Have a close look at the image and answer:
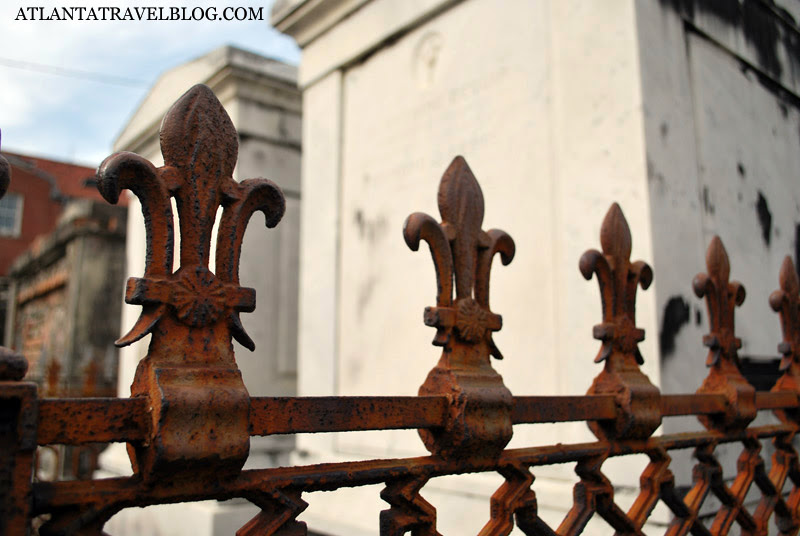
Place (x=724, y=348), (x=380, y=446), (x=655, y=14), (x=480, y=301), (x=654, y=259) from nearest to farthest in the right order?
1. (x=480, y=301)
2. (x=724, y=348)
3. (x=654, y=259)
4. (x=655, y=14)
5. (x=380, y=446)

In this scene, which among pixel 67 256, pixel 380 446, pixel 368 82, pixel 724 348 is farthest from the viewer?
pixel 67 256

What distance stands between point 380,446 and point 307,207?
4.40 feet

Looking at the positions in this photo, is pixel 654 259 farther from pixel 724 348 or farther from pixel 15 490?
pixel 15 490

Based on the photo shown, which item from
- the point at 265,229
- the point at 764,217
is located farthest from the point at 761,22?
the point at 265,229

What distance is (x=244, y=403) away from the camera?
789 mm

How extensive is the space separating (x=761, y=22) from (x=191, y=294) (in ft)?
10.0

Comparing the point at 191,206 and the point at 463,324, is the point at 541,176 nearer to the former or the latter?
the point at 463,324

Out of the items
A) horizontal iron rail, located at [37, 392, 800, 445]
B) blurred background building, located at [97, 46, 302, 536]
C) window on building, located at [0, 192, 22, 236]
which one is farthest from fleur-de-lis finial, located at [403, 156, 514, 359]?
window on building, located at [0, 192, 22, 236]

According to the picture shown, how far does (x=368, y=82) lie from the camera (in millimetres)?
3396

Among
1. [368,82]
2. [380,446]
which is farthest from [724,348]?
[368,82]

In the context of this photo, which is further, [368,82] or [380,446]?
[368,82]

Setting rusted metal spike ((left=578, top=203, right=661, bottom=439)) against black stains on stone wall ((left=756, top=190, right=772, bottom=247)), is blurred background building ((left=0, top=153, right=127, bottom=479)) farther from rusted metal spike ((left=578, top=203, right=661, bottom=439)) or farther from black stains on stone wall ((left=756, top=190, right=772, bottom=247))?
rusted metal spike ((left=578, top=203, right=661, bottom=439))

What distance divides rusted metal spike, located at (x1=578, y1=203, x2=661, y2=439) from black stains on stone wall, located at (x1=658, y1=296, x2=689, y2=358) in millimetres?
786

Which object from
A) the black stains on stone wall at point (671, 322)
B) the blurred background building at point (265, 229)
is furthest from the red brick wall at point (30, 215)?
the black stains on stone wall at point (671, 322)
